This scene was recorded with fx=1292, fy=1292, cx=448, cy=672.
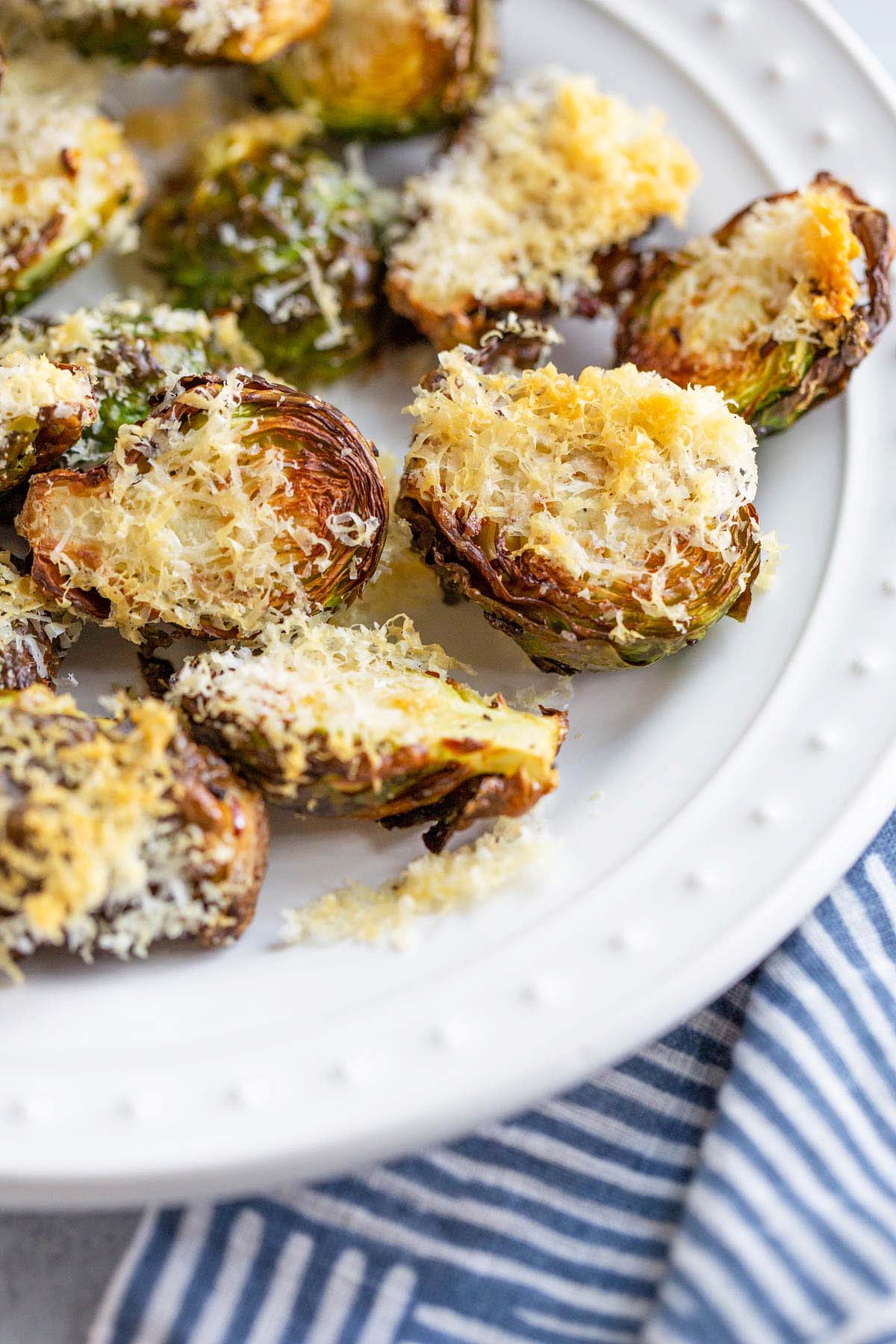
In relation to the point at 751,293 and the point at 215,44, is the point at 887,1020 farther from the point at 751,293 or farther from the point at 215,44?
the point at 215,44

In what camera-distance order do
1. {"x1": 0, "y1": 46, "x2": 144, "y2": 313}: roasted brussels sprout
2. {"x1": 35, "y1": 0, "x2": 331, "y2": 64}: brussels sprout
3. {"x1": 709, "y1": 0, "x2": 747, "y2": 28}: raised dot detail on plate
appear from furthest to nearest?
{"x1": 709, "y1": 0, "x2": 747, "y2": 28}: raised dot detail on plate
{"x1": 35, "y1": 0, "x2": 331, "y2": 64}: brussels sprout
{"x1": 0, "y1": 46, "x2": 144, "y2": 313}: roasted brussels sprout

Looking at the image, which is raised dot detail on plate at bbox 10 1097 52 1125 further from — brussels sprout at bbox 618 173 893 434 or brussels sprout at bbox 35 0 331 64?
brussels sprout at bbox 35 0 331 64

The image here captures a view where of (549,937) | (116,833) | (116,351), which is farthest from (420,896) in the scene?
(116,351)

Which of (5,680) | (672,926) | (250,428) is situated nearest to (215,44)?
(250,428)

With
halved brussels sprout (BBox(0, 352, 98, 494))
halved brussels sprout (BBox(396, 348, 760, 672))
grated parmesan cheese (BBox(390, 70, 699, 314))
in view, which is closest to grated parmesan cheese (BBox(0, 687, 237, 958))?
halved brussels sprout (BBox(0, 352, 98, 494))

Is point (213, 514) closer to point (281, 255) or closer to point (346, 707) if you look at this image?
point (346, 707)

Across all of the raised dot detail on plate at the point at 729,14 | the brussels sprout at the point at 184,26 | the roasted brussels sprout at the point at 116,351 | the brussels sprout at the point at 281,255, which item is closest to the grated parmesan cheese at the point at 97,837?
the roasted brussels sprout at the point at 116,351
